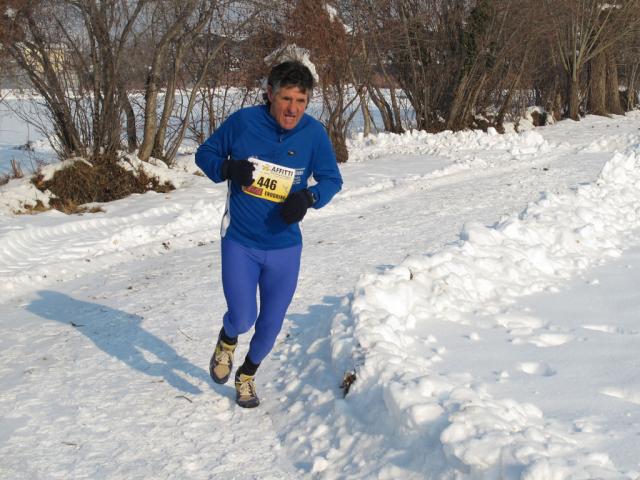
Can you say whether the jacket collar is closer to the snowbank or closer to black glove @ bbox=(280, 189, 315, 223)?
black glove @ bbox=(280, 189, 315, 223)

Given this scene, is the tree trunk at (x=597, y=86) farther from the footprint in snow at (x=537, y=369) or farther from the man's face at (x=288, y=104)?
the man's face at (x=288, y=104)

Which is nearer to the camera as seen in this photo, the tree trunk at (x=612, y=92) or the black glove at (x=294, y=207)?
the black glove at (x=294, y=207)

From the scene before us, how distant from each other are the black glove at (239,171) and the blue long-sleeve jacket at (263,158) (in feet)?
0.20

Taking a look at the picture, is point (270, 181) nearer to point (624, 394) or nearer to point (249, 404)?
point (249, 404)

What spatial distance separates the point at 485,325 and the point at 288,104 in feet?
7.38

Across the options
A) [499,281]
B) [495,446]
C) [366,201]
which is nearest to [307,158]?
[495,446]

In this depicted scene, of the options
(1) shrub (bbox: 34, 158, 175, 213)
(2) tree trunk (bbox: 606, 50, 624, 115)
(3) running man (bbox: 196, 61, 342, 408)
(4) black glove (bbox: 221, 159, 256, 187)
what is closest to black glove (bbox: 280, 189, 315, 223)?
(3) running man (bbox: 196, 61, 342, 408)

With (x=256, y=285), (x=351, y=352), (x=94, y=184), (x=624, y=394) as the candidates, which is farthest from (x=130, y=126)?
(x=624, y=394)

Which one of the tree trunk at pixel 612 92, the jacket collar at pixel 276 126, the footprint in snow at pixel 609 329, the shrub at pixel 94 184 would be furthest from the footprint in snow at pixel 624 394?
the tree trunk at pixel 612 92

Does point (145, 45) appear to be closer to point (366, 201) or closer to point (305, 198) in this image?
point (366, 201)

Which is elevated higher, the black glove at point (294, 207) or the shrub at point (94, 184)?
the black glove at point (294, 207)

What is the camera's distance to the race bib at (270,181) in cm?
388

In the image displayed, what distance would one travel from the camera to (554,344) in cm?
461

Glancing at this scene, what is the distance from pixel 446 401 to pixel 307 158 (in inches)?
60.6
